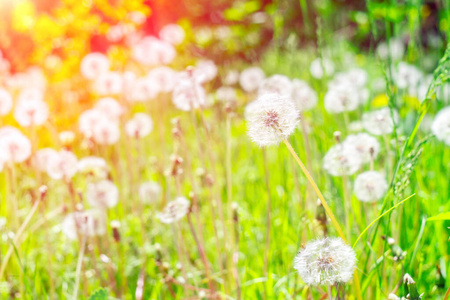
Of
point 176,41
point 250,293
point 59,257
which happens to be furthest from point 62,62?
point 250,293

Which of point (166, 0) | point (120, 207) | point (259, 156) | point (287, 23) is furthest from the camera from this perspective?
point (287, 23)

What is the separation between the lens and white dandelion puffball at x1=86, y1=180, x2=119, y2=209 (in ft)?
5.01

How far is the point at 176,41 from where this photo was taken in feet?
11.8

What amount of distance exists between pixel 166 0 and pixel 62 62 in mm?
1263

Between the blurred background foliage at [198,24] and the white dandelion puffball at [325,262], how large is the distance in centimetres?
98

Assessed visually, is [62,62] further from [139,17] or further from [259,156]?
[259,156]

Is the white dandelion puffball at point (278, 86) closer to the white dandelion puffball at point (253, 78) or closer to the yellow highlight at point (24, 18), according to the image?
the white dandelion puffball at point (253, 78)

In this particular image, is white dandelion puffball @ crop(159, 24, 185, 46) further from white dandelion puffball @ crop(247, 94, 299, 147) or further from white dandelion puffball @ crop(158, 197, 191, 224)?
white dandelion puffball @ crop(247, 94, 299, 147)

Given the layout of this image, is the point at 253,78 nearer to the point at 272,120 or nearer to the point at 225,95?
the point at 225,95

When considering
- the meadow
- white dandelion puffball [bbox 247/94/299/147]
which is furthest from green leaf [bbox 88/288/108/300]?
white dandelion puffball [bbox 247/94/299/147]

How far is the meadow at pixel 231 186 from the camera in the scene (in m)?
0.99

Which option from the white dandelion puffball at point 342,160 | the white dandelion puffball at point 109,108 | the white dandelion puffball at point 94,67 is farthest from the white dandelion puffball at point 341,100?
the white dandelion puffball at point 94,67

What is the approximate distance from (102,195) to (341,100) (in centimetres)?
84

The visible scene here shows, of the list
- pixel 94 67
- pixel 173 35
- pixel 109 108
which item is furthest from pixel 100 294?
pixel 173 35
